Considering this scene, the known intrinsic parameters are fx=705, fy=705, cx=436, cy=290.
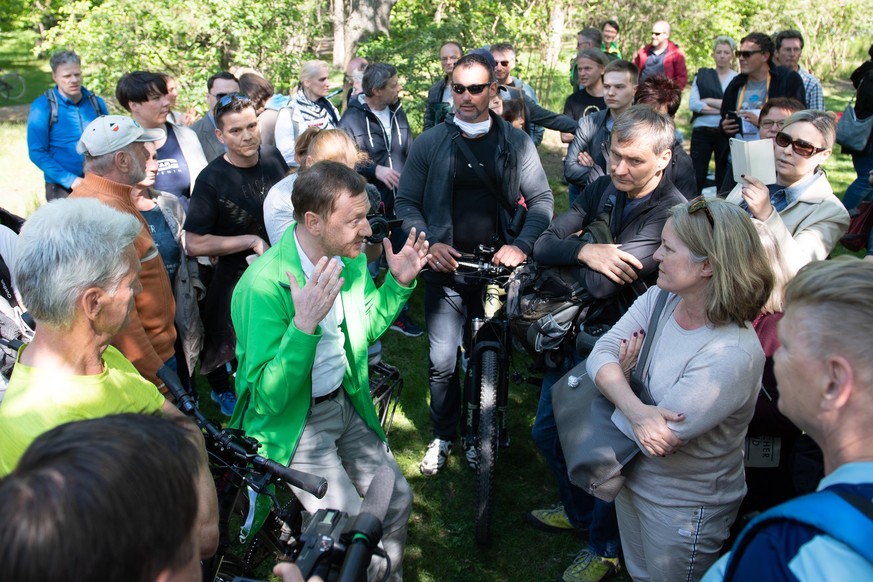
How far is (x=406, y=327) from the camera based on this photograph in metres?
6.32

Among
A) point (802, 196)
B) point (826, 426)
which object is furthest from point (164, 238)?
point (826, 426)

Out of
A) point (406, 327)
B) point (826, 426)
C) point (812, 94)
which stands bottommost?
point (406, 327)

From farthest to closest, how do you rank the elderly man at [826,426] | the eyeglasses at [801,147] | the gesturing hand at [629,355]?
the eyeglasses at [801,147]
the gesturing hand at [629,355]
the elderly man at [826,426]

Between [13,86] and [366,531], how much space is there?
22.0 meters

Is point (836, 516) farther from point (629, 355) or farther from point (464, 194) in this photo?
point (464, 194)

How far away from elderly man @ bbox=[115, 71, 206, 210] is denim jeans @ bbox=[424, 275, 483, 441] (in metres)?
2.00

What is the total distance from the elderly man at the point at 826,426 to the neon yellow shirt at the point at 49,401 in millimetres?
1510

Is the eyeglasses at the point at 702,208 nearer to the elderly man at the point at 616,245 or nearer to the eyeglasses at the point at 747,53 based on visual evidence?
the elderly man at the point at 616,245

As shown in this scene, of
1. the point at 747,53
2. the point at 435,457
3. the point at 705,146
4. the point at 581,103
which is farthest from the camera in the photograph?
the point at 705,146

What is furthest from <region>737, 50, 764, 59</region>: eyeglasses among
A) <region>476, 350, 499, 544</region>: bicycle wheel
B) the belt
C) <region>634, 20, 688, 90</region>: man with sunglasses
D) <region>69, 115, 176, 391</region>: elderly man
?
the belt

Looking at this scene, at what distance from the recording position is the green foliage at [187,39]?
8391mm

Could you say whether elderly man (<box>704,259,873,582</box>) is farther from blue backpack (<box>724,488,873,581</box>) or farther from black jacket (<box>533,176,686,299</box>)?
black jacket (<box>533,176,686,299</box>)

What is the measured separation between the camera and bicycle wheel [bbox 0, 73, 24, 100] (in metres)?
18.8

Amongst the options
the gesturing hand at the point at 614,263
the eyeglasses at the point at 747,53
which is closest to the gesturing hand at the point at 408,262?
the gesturing hand at the point at 614,263
